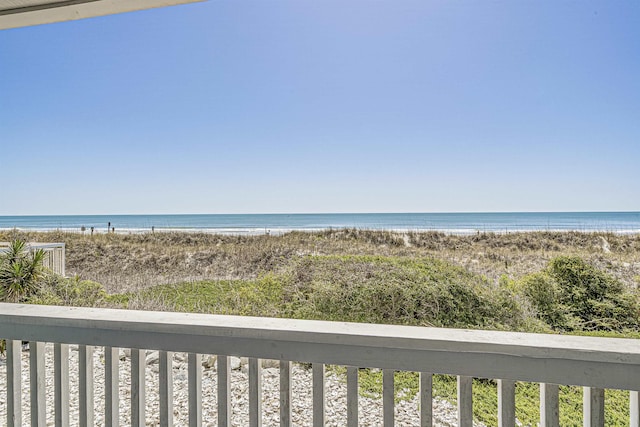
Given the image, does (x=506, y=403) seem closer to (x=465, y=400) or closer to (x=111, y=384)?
(x=465, y=400)

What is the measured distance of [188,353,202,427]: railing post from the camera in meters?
0.77

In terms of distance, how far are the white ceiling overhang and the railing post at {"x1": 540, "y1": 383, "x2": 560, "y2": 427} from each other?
128 cm

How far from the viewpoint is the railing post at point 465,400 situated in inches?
26.3

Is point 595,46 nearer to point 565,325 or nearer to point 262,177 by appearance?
point 565,325

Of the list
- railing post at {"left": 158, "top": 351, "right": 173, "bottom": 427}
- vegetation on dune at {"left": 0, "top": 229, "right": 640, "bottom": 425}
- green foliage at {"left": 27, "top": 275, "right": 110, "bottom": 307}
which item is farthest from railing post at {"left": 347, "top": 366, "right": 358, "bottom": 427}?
green foliage at {"left": 27, "top": 275, "right": 110, "bottom": 307}

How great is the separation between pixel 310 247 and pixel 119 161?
6124mm

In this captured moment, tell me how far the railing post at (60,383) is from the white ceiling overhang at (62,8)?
932 mm

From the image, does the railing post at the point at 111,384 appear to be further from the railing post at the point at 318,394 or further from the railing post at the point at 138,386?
the railing post at the point at 318,394

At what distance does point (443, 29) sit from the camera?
99.4 inches

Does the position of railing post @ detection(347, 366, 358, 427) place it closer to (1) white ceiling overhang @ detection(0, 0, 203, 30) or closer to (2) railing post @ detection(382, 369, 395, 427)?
(2) railing post @ detection(382, 369, 395, 427)

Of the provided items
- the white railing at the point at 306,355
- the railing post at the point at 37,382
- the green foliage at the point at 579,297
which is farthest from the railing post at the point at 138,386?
the green foliage at the point at 579,297

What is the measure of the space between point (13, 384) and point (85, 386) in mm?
221

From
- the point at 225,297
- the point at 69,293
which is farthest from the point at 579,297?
the point at 69,293

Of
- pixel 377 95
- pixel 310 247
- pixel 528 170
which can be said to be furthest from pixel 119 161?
pixel 528 170
